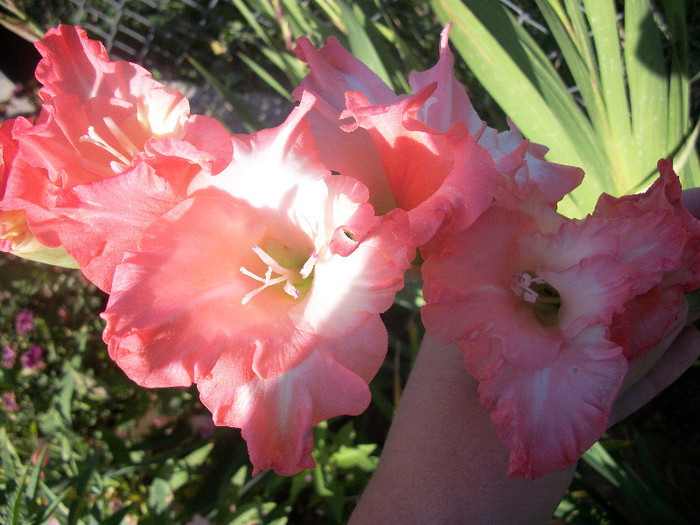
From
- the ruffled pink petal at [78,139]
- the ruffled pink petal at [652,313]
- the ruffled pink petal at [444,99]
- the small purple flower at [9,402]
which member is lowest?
the small purple flower at [9,402]

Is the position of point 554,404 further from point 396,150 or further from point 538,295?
point 396,150

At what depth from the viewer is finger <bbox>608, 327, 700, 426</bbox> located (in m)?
0.63

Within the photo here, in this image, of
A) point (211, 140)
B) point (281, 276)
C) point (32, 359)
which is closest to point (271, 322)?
point (281, 276)

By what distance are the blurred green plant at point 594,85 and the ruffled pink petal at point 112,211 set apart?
1.47 ft

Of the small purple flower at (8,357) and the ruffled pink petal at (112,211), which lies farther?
the small purple flower at (8,357)

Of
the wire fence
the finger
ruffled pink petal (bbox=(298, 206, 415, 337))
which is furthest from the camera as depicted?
the wire fence

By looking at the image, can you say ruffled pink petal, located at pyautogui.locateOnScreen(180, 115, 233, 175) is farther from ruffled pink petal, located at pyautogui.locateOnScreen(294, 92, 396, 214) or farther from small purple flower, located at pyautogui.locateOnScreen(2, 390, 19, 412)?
small purple flower, located at pyautogui.locateOnScreen(2, 390, 19, 412)

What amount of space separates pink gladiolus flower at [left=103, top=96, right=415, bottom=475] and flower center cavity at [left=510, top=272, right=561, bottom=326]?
13cm

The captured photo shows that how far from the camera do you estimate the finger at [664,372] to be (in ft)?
2.07

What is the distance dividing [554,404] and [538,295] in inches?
4.3

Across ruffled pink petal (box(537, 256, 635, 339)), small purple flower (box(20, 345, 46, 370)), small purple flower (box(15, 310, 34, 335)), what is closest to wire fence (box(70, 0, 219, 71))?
small purple flower (box(15, 310, 34, 335))

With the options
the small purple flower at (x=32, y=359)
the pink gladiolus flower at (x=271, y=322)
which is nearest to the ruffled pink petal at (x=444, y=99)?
the pink gladiolus flower at (x=271, y=322)

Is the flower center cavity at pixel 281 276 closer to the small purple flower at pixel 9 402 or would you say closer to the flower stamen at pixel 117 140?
the flower stamen at pixel 117 140

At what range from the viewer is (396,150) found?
431 mm
